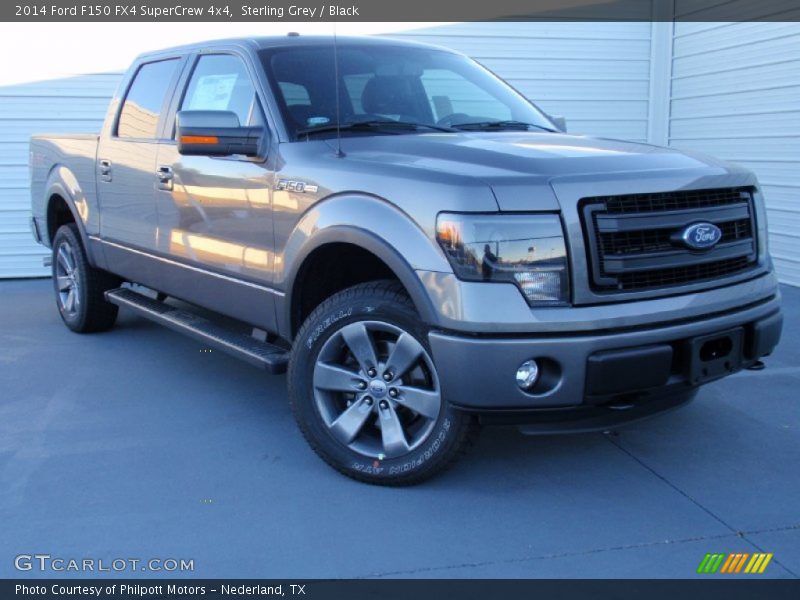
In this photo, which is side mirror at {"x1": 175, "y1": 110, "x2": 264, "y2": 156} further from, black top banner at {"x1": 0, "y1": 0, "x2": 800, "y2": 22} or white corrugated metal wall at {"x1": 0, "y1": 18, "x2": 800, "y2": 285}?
white corrugated metal wall at {"x1": 0, "y1": 18, "x2": 800, "y2": 285}

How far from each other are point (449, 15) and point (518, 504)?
7.25m

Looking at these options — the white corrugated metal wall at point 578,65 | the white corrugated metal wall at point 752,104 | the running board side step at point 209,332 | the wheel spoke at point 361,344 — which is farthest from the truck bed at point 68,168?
the white corrugated metal wall at point 752,104

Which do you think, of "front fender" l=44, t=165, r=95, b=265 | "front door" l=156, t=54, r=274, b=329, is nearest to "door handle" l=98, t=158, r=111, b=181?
"front fender" l=44, t=165, r=95, b=265

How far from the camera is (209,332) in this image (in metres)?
4.66

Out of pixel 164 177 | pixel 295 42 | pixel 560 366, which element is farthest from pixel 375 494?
pixel 295 42

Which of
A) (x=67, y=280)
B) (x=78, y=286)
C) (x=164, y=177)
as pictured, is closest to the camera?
(x=164, y=177)

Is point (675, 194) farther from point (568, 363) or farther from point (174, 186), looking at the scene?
point (174, 186)

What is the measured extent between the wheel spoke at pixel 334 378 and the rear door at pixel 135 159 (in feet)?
6.24

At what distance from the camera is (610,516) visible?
3.40 metres

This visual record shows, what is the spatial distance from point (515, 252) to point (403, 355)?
67cm

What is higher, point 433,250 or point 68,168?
point 68,168

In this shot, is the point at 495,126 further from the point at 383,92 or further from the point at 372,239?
the point at 372,239

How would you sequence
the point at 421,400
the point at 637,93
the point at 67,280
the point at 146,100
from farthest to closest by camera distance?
1. the point at 637,93
2. the point at 67,280
3. the point at 146,100
4. the point at 421,400

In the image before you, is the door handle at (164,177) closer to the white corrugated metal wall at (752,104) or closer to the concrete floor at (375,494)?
the concrete floor at (375,494)
